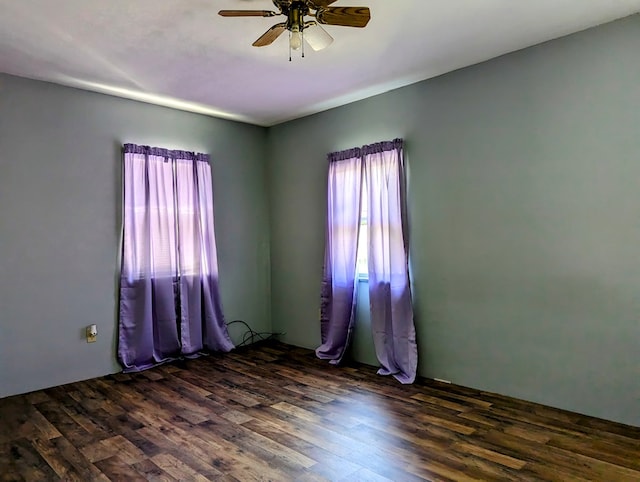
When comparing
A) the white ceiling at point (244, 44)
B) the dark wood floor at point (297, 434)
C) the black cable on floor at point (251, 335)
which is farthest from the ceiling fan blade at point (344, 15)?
the black cable on floor at point (251, 335)

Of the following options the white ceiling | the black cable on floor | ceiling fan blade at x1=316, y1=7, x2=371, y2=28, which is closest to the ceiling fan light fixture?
ceiling fan blade at x1=316, y1=7, x2=371, y2=28

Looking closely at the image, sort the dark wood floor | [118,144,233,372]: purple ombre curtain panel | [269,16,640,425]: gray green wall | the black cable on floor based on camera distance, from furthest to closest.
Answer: the black cable on floor < [118,144,233,372]: purple ombre curtain panel < [269,16,640,425]: gray green wall < the dark wood floor

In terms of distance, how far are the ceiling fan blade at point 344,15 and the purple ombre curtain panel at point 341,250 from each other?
195cm

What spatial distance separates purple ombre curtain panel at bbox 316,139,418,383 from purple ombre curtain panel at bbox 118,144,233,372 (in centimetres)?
130

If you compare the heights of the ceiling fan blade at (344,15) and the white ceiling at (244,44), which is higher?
the white ceiling at (244,44)

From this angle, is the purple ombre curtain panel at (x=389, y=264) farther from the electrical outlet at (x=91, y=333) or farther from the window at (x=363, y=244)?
the electrical outlet at (x=91, y=333)

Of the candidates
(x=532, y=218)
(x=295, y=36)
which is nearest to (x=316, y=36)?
(x=295, y=36)

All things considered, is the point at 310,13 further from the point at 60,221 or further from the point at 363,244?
the point at 60,221

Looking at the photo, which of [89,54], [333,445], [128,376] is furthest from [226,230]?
[333,445]

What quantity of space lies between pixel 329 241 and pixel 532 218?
1.99 meters

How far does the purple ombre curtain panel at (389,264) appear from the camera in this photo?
12.7 ft

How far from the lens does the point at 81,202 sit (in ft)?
12.8

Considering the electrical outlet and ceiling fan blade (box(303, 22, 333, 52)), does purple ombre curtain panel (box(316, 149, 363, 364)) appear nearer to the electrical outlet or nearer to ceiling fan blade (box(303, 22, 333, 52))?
ceiling fan blade (box(303, 22, 333, 52))

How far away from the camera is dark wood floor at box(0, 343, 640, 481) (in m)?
2.36
